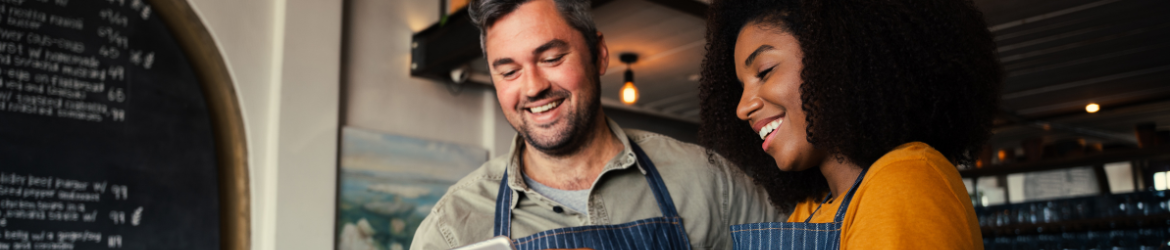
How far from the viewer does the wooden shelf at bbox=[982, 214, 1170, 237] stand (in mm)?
2990

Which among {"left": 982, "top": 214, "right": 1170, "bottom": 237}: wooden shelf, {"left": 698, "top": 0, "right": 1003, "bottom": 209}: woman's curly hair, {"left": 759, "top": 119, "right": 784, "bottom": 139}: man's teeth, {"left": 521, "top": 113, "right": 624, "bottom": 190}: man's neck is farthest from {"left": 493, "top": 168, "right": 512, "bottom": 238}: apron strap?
{"left": 982, "top": 214, "right": 1170, "bottom": 237}: wooden shelf

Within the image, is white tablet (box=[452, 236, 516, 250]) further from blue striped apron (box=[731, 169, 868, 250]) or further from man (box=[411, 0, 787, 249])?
man (box=[411, 0, 787, 249])

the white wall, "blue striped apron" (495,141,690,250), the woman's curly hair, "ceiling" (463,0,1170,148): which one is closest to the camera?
the woman's curly hair

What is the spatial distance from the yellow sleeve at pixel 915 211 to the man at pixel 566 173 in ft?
2.26

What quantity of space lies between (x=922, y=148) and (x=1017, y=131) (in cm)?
834

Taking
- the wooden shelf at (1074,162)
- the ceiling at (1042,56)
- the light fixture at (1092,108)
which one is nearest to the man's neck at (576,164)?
the ceiling at (1042,56)

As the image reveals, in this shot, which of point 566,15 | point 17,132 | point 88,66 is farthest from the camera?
point 88,66

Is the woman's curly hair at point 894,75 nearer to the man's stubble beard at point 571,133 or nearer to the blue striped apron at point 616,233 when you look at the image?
the blue striped apron at point 616,233

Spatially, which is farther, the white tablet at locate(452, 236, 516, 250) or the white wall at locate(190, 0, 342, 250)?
the white wall at locate(190, 0, 342, 250)

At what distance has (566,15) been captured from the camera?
1772 mm

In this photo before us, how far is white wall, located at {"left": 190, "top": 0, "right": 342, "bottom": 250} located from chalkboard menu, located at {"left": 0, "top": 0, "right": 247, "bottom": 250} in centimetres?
8

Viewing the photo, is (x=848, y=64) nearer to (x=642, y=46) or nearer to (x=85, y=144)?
(x=85, y=144)

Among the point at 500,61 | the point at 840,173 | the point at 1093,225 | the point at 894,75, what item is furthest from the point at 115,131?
the point at 1093,225

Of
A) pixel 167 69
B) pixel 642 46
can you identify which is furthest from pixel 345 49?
pixel 642 46
